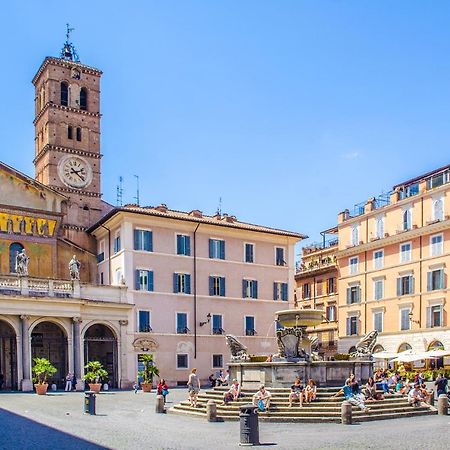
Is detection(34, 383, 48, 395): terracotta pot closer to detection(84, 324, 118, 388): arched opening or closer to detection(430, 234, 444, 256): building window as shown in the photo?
detection(84, 324, 118, 388): arched opening

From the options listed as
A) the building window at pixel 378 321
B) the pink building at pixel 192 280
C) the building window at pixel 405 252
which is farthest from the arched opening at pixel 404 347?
the pink building at pixel 192 280

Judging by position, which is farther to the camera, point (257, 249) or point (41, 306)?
point (257, 249)

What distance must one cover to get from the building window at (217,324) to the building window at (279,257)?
6.60 meters

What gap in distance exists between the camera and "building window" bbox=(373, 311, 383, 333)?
5009 centimetres

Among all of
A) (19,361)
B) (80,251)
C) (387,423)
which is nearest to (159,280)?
(80,251)

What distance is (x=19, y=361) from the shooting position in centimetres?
3756

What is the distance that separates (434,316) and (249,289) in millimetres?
12413

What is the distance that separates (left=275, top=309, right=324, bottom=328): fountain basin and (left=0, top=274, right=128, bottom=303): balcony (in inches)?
630

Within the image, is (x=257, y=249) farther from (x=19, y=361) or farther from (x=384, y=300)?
(x=19, y=361)

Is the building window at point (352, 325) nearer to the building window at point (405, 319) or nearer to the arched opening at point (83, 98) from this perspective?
the building window at point (405, 319)

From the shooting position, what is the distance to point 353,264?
53750 millimetres

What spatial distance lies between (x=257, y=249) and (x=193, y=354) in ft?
30.0

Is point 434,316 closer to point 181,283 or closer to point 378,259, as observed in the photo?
point 378,259

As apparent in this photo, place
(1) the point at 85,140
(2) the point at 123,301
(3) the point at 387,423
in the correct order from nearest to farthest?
(3) the point at 387,423
(2) the point at 123,301
(1) the point at 85,140
